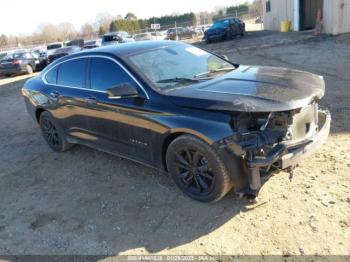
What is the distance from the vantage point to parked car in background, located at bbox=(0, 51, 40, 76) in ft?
67.2

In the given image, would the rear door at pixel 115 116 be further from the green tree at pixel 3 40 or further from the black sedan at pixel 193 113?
the green tree at pixel 3 40

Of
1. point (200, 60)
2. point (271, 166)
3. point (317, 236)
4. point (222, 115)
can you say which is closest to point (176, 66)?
point (200, 60)

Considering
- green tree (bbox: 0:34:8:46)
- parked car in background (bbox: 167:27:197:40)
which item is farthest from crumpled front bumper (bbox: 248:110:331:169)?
green tree (bbox: 0:34:8:46)

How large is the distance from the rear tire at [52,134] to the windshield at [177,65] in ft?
6.99

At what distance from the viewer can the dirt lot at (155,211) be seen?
349cm

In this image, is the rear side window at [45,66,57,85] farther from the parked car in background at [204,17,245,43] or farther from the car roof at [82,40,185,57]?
the parked car in background at [204,17,245,43]

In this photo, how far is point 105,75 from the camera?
4801 millimetres

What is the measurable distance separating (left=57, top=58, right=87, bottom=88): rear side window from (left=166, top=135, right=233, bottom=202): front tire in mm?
1917

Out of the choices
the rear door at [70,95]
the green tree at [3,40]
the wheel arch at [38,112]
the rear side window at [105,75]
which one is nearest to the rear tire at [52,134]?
the wheel arch at [38,112]

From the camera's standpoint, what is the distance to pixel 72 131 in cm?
564

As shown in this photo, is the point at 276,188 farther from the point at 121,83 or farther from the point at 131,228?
the point at 121,83

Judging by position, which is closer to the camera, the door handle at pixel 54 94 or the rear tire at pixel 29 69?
the door handle at pixel 54 94

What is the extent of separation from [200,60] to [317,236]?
2.66 m

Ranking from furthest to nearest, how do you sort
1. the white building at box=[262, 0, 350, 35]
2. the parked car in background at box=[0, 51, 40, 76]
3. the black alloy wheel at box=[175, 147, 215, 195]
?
the parked car in background at box=[0, 51, 40, 76], the white building at box=[262, 0, 350, 35], the black alloy wheel at box=[175, 147, 215, 195]
